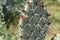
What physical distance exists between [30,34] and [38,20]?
238 mm

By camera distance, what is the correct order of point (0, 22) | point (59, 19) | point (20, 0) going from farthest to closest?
1. point (59, 19)
2. point (20, 0)
3. point (0, 22)

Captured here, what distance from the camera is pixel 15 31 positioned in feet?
15.0

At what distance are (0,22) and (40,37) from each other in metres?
0.88

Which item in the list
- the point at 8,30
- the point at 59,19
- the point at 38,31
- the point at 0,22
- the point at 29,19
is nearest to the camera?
the point at 29,19

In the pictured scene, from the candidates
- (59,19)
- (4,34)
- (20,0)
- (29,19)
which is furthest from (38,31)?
(59,19)

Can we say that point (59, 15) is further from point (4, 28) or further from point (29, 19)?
point (29, 19)

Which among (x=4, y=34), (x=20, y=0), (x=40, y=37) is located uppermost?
(x=20, y=0)

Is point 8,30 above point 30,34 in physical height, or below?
above

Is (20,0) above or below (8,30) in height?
above

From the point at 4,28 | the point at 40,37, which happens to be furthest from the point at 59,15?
the point at 40,37

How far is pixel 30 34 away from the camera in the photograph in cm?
348

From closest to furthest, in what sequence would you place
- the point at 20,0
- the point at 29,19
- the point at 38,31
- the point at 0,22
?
the point at 29,19, the point at 38,31, the point at 0,22, the point at 20,0

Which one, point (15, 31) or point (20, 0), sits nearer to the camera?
point (15, 31)

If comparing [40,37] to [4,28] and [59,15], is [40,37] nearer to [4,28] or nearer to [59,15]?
[4,28]
